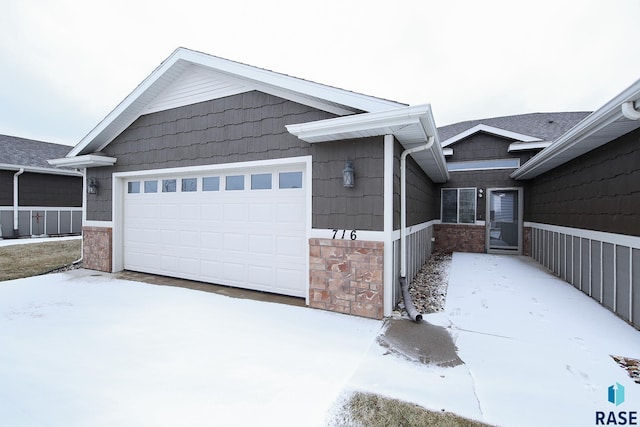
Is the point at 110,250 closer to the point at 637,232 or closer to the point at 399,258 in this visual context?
the point at 399,258

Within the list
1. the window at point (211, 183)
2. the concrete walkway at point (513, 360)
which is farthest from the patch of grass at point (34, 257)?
the concrete walkway at point (513, 360)

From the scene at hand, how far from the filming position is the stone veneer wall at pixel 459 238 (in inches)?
400

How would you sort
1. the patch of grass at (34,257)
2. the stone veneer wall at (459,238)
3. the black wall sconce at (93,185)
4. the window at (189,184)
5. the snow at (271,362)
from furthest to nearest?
the stone veneer wall at (459,238), the black wall sconce at (93,185), the patch of grass at (34,257), the window at (189,184), the snow at (271,362)

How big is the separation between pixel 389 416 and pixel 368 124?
10.2ft

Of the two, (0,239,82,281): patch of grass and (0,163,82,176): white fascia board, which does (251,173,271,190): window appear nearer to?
(0,239,82,281): patch of grass

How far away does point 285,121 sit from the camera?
15.9 feet

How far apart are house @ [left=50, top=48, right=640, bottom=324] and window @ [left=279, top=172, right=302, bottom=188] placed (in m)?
0.03

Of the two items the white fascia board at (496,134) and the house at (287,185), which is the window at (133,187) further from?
the white fascia board at (496,134)

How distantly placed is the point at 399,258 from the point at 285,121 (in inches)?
117

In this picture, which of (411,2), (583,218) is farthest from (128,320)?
(411,2)

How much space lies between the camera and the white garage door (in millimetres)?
4957

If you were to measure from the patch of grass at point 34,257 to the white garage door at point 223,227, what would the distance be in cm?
222

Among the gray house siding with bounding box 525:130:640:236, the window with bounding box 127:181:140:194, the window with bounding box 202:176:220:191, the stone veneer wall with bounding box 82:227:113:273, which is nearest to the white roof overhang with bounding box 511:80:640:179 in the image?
the gray house siding with bounding box 525:130:640:236

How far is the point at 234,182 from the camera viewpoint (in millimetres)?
5547
